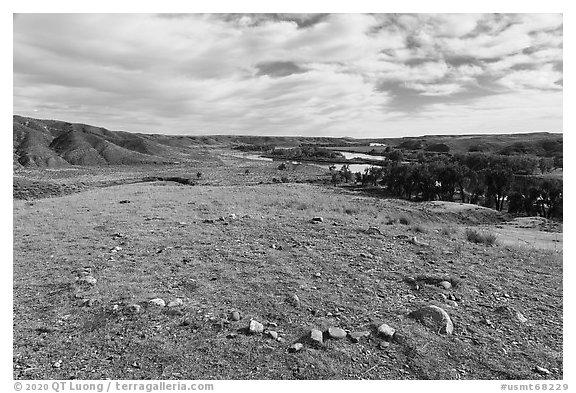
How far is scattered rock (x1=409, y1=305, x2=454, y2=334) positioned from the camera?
4.96 meters

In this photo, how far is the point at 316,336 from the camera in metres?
4.59

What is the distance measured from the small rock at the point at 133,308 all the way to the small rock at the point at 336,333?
9.10 ft

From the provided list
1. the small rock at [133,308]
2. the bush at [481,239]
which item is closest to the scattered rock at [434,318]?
the small rock at [133,308]

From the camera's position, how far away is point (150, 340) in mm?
4562

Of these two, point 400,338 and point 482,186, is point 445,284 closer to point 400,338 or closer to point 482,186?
point 400,338

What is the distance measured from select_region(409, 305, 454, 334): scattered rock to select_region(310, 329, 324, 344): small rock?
1518 mm

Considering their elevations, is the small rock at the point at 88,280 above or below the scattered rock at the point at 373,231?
below

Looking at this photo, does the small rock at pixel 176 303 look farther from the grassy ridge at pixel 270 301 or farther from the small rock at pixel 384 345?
the small rock at pixel 384 345

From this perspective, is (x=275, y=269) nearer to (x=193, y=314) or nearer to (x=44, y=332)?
(x=193, y=314)

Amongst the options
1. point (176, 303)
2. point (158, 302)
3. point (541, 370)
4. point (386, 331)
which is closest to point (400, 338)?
point (386, 331)

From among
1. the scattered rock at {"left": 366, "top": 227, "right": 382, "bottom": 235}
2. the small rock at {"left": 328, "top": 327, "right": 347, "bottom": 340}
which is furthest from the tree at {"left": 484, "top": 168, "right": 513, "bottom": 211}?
the small rock at {"left": 328, "top": 327, "right": 347, "bottom": 340}

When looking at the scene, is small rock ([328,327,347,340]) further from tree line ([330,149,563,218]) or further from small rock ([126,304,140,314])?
tree line ([330,149,563,218])

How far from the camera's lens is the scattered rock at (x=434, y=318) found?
496 cm

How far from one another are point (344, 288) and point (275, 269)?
1.41m
